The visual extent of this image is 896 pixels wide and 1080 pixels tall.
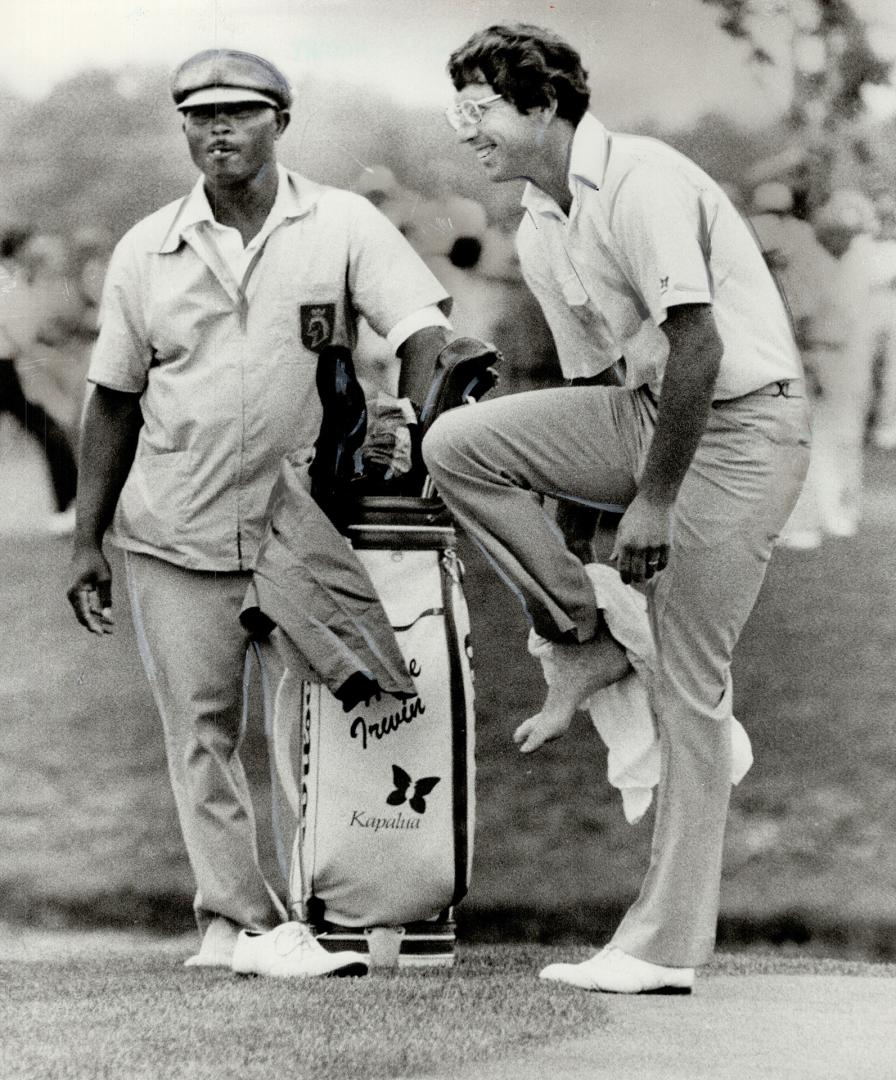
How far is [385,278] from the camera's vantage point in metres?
Result: 5.20

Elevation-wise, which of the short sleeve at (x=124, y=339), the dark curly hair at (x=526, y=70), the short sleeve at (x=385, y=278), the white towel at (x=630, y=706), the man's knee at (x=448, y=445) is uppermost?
the dark curly hair at (x=526, y=70)

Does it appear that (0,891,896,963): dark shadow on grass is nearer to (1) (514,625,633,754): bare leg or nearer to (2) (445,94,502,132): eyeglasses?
(1) (514,625,633,754): bare leg

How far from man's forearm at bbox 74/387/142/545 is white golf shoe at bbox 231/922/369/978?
117 centimetres

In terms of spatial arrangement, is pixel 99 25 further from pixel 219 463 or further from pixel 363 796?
pixel 363 796

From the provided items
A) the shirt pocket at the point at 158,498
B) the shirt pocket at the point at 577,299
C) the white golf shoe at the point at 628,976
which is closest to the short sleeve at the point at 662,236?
the shirt pocket at the point at 577,299

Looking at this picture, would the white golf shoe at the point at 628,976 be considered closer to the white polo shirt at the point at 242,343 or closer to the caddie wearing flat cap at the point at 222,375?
the caddie wearing flat cap at the point at 222,375

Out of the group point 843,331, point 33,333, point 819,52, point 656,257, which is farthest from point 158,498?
point 819,52

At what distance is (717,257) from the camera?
15.3ft

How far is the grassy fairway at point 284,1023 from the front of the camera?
397 centimetres

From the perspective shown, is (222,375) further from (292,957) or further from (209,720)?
(292,957)

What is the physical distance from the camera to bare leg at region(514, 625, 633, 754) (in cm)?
481

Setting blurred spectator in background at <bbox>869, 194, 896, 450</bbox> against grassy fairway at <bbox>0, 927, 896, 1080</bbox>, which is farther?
blurred spectator in background at <bbox>869, 194, 896, 450</bbox>

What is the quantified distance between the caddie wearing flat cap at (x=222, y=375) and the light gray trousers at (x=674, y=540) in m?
0.47

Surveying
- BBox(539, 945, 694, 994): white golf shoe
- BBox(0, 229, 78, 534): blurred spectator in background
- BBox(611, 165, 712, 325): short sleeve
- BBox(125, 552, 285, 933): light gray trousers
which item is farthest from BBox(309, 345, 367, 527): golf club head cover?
BBox(539, 945, 694, 994): white golf shoe
